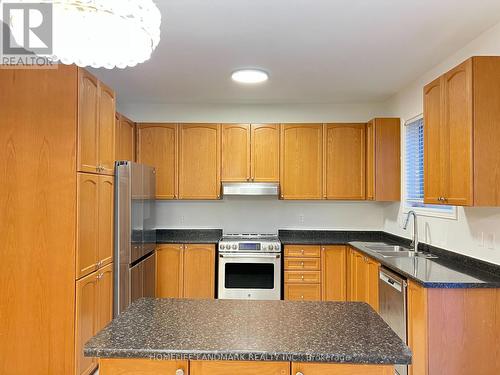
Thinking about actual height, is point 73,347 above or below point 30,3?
below

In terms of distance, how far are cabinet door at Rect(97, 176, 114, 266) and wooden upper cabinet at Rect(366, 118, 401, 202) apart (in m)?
2.84

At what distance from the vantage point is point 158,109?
4348mm

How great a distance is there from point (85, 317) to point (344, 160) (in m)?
3.23

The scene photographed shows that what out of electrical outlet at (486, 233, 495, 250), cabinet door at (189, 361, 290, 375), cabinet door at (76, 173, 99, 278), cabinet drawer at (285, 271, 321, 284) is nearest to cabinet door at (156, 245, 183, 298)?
cabinet drawer at (285, 271, 321, 284)

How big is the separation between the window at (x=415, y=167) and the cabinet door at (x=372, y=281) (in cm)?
73

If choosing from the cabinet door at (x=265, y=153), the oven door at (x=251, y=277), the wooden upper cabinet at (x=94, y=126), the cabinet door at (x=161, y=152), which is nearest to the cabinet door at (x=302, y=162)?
the cabinet door at (x=265, y=153)

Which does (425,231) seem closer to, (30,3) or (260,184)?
(260,184)

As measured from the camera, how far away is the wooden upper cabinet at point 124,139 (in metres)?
3.53

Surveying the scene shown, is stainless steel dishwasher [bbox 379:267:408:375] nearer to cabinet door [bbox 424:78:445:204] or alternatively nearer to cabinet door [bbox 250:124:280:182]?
cabinet door [bbox 424:78:445:204]

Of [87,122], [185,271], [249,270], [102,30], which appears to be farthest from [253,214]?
[102,30]

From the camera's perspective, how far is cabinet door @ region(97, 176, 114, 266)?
2.59 m

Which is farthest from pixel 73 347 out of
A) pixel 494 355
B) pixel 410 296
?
pixel 494 355

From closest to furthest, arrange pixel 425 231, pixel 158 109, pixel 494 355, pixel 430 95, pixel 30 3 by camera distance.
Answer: pixel 30 3
pixel 494 355
pixel 430 95
pixel 425 231
pixel 158 109

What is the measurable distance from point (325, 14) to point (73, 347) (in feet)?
9.31
